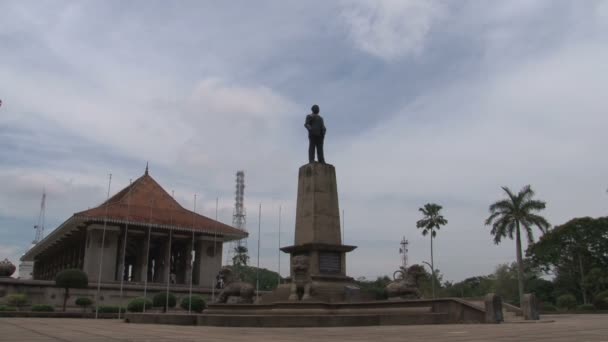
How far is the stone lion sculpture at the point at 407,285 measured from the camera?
1673cm

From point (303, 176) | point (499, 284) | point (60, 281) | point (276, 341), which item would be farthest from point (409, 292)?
point (499, 284)

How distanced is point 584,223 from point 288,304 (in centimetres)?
4854

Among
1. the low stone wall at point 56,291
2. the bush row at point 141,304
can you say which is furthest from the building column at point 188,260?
the bush row at point 141,304

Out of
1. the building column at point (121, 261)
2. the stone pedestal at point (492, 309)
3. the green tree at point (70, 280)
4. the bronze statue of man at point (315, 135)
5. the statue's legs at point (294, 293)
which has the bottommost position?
the stone pedestal at point (492, 309)

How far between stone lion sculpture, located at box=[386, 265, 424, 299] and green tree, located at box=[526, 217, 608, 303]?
41.5 metres

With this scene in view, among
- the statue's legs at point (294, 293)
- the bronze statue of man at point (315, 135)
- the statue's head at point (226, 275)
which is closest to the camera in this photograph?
the statue's legs at point (294, 293)

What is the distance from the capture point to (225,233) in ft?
145

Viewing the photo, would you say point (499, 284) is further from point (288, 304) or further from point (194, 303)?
point (288, 304)

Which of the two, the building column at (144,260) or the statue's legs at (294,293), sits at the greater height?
the building column at (144,260)

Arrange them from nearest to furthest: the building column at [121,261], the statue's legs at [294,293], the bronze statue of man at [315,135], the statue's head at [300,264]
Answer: the statue's legs at [294,293] < the statue's head at [300,264] < the bronze statue of man at [315,135] < the building column at [121,261]

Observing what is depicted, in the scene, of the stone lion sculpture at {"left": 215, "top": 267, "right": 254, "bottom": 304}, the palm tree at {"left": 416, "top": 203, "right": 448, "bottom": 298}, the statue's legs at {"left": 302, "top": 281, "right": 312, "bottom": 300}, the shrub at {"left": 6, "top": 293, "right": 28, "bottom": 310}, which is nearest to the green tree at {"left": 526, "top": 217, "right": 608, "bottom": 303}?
the palm tree at {"left": 416, "top": 203, "right": 448, "bottom": 298}

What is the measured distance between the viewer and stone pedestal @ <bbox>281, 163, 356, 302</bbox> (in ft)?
55.1

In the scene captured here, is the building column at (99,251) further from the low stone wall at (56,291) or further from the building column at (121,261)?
the low stone wall at (56,291)

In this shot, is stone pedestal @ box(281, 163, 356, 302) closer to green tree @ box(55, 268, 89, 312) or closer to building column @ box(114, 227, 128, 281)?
green tree @ box(55, 268, 89, 312)
